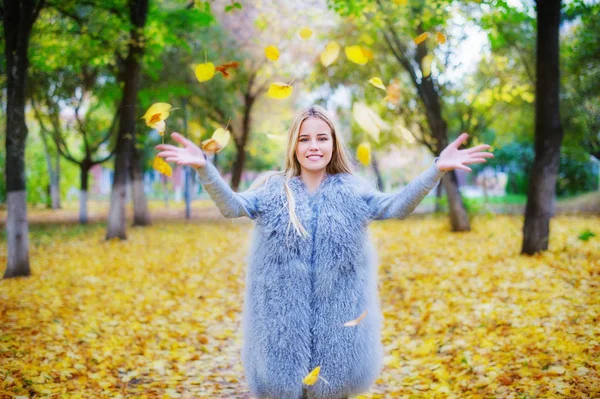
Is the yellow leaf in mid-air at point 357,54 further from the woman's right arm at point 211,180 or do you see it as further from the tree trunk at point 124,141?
the tree trunk at point 124,141

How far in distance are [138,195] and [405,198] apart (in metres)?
15.9

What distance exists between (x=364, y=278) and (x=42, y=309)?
5436mm

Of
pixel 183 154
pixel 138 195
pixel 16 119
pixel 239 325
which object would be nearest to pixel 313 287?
pixel 183 154

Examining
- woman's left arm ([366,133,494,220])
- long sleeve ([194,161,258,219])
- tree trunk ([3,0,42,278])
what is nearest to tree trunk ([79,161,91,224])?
tree trunk ([3,0,42,278])

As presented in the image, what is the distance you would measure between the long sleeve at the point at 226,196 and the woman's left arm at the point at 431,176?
744mm

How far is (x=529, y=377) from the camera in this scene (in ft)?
14.4

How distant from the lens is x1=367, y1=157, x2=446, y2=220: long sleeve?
263 cm

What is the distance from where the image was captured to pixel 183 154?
250cm

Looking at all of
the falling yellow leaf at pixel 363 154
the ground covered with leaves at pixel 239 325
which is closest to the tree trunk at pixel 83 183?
the ground covered with leaves at pixel 239 325

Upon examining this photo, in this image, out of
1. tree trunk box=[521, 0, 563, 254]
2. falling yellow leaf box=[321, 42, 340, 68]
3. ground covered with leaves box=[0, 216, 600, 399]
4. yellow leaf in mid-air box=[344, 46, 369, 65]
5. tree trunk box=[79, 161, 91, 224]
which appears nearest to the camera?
yellow leaf in mid-air box=[344, 46, 369, 65]

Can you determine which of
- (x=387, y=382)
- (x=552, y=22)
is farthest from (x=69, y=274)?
(x=552, y=22)

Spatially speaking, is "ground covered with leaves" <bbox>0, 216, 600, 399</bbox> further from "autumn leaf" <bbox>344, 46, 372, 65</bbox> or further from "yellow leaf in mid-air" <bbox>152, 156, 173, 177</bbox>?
"autumn leaf" <bbox>344, 46, 372, 65</bbox>

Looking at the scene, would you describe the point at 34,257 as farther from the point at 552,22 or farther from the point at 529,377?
the point at 552,22

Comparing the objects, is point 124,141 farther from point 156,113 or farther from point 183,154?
point 183,154
